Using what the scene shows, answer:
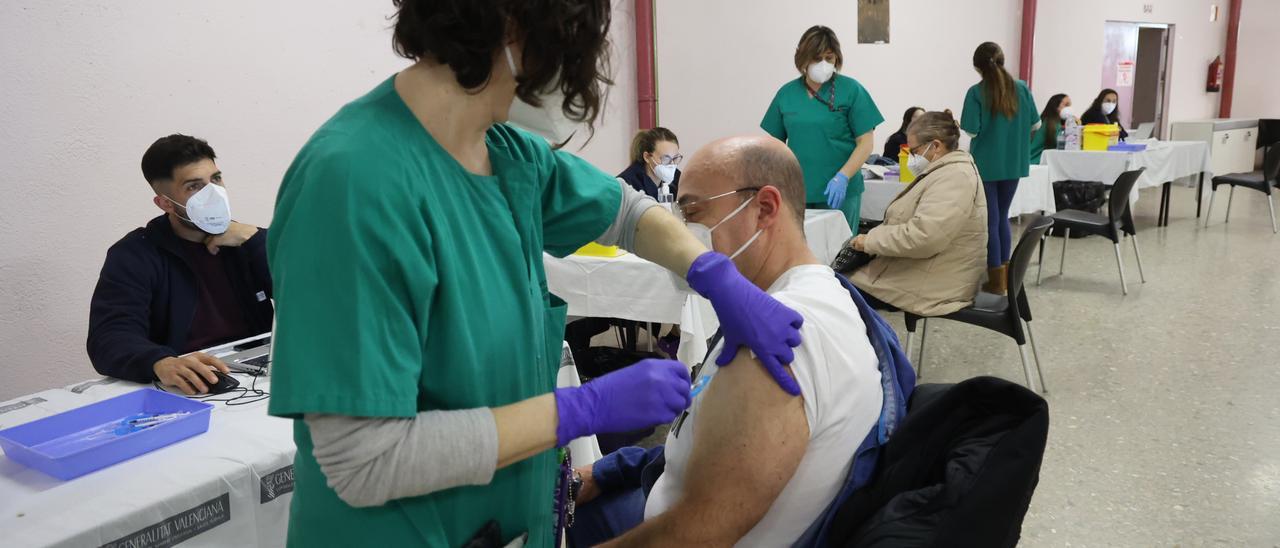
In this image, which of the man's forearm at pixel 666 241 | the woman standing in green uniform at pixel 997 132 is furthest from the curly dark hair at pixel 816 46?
the man's forearm at pixel 666 241

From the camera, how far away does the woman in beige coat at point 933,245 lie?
293 cm

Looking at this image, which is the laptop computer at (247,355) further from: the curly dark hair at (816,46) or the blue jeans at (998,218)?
the blue jeans at (998,218)

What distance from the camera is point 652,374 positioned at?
0.86 meters

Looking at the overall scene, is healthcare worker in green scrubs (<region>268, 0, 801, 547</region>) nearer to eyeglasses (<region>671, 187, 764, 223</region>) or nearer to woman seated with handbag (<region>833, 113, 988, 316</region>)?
eyeglasses (<region>671, 187, 764, 223</region>)

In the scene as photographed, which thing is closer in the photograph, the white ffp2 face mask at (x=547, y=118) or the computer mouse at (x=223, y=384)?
the white ffp2 face mask at (x=547, y=118)

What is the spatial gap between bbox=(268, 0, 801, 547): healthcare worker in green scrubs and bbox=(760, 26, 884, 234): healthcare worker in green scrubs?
304cm

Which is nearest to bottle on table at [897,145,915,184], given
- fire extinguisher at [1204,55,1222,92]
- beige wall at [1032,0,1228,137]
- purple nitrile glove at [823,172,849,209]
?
purple nitrile glove at [823,172,849,209]

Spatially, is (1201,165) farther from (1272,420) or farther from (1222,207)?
(1272,420)

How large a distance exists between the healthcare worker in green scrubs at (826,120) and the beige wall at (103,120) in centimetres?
150

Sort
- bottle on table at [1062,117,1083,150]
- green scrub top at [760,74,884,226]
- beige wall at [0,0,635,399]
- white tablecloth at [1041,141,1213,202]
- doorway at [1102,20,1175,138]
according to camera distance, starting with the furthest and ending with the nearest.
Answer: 1. doorway at [1102,20,1175,138]
2. bottle on table at [1062,117,1083,150]
3. white tablecloth at [1041,141,1213,202]
4. green scrub top at [760,74,884,226]
5. beige wall at [0,0,635,399]

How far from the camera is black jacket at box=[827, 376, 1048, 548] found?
87 cm

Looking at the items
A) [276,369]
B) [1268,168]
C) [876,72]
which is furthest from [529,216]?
[1268,168]

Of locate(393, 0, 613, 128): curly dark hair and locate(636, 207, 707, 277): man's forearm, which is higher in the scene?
locate(393, 0, 613, 128): curly dark hair

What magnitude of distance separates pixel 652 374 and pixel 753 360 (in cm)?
28
